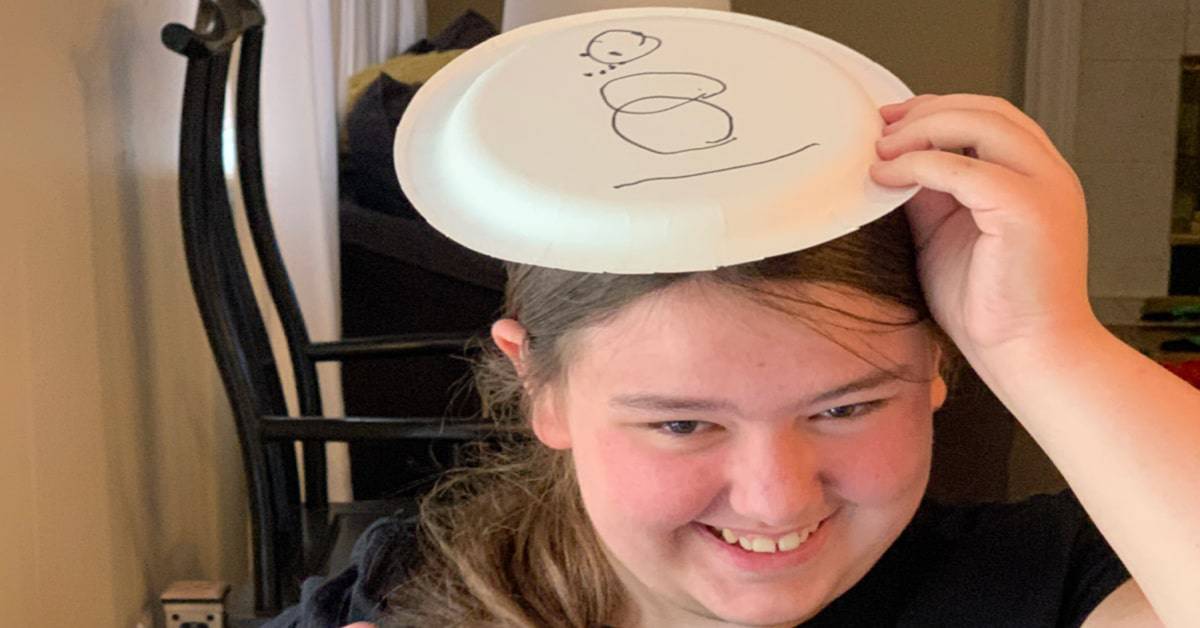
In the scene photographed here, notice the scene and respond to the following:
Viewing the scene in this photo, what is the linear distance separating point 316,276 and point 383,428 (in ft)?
1.80

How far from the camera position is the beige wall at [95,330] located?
108 cm

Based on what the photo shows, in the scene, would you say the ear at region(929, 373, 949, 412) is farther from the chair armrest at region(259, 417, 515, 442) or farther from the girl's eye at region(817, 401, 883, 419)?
the chair armrest at region(259, 417, 515, 442)

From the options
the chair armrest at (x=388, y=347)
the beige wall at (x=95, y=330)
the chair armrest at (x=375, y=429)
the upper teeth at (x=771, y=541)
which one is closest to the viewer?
the upper teeth at (x=771, y=541)

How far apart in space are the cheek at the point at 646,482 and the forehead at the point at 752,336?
0.04 metres

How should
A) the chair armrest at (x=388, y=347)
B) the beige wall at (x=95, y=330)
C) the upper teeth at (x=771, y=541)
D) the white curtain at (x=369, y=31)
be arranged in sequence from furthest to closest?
the white curtain at (x=369, y=31)
the chair armrest at (x=388, y=347)
the beige wall at (x=95, y=330)
the upper teeth at (x=771, y=541)

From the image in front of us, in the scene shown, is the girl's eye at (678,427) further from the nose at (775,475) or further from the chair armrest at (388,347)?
the chair armrest at (388,347)

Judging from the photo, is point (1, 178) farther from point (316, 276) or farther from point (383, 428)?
point (316, 276)

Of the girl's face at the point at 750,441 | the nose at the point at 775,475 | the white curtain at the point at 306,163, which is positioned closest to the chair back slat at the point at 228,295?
the white curtain at the point at 306,163

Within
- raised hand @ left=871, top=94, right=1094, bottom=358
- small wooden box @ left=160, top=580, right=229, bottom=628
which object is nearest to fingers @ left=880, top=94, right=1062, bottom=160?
raised hand @ left=871, top=94, right=1094, bottom=358

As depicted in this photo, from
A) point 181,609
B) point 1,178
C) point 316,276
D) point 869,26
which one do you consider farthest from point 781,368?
point 869,26

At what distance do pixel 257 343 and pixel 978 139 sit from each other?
3.53 feet

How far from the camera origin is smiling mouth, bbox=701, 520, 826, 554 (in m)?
0.78

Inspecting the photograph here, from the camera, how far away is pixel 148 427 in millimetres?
1428

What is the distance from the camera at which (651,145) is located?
700mm
